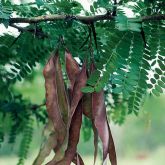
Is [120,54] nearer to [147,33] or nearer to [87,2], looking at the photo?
[147,33]

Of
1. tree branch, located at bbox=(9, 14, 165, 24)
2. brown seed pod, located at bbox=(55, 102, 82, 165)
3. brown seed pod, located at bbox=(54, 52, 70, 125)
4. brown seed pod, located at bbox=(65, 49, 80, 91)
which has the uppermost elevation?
tree branch, located at bbox=(9, 14, 165, 24)

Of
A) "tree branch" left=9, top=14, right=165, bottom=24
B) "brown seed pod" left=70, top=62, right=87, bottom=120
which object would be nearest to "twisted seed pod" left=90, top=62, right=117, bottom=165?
"brown seed pod" left=70, top=62, right=87, bottom=120

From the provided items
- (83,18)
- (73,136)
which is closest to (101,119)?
(73,136)

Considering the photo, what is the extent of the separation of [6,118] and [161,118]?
857 cm

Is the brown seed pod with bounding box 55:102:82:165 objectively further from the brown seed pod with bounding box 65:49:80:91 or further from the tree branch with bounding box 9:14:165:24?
the tree branch with bounding box 9:14:165:24

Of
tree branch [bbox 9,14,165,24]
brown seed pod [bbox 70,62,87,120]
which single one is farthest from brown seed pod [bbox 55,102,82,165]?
tree branch [bbox 9,14,165,24]

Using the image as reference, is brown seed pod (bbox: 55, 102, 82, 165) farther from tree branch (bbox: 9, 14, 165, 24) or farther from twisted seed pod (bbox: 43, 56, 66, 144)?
tree branch (bbox: 9, 14, 165, 24)

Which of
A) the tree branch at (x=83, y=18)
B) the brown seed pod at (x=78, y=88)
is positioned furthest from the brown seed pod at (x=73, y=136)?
the tree branch at (x=83, y=18)

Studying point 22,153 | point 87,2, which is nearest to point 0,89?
point 22,153

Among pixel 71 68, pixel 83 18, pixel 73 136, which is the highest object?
pixel 83 18

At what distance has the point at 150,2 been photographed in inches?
52.6

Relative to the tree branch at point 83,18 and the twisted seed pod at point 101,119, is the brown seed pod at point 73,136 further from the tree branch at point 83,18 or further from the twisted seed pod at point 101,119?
the tree branch at point 83,18

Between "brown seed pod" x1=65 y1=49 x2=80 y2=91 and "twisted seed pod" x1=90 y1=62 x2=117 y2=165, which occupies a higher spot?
"brown seed pod" x1=65 y1=49 x2=80 y2=91

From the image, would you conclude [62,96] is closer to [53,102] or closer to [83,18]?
[53,102]
